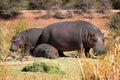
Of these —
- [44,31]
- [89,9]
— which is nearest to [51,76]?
[44,31]

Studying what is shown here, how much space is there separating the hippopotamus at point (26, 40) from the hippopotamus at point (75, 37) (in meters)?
0.78

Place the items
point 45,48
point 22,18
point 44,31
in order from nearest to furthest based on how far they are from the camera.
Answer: point 45,48, point 44,31, point 22,18

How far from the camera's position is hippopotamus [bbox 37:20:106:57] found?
45.4 ft

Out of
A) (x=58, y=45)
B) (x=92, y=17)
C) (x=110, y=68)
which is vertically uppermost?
(x=110, y=68)

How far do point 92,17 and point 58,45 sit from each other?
16.5m

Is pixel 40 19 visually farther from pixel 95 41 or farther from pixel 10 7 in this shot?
pixel 95 41

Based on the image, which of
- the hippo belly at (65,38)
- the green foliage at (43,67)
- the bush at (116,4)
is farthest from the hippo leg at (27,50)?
the bush at (116,4)

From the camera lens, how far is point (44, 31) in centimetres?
1480

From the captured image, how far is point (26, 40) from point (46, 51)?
1996 millimetres

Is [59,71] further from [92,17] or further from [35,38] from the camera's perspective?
[92,17]

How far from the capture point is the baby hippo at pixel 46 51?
43.8ft

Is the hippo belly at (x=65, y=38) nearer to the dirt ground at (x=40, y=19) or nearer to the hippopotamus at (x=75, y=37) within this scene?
the hippopotamus at (x=75, y=37)

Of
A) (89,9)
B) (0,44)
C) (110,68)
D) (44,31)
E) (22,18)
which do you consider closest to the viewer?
(110,68)

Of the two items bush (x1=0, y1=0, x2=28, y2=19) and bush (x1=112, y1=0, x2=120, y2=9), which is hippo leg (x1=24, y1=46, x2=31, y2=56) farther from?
bush (x1=112, y1=0, x2=120, y2=9)
